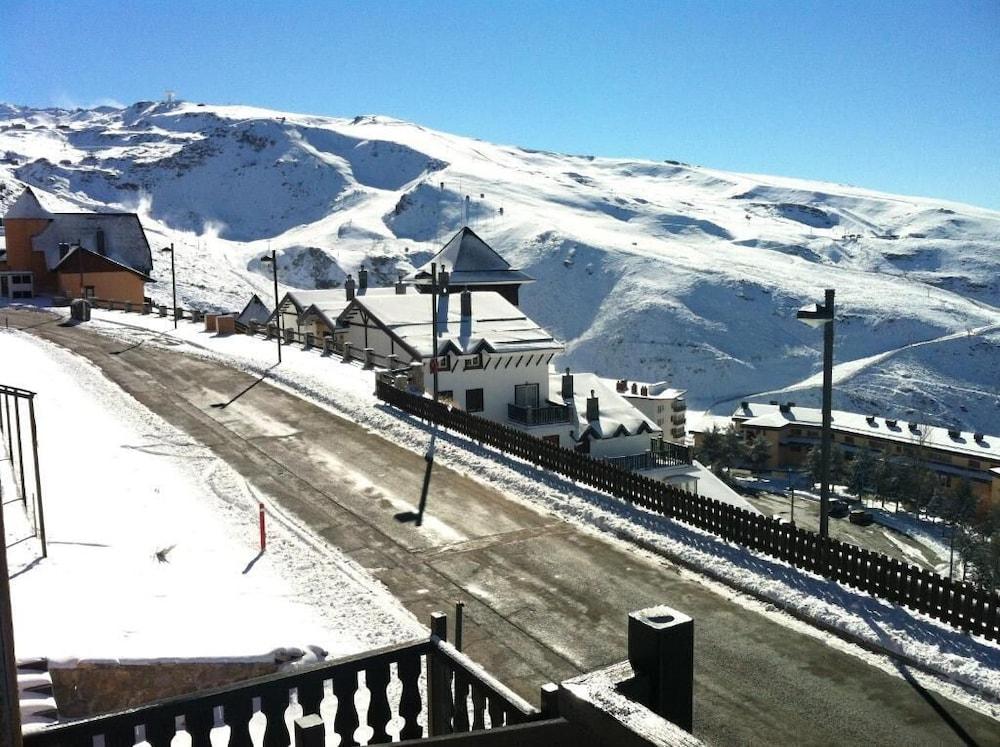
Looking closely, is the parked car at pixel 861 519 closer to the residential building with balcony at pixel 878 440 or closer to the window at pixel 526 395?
the residential building with balcony at pixel 878 440

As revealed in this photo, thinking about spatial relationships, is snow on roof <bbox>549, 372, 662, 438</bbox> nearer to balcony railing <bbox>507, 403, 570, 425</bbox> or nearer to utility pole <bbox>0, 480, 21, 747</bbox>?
balcony railing <bbox>507, 403, 570, 425</bbox>

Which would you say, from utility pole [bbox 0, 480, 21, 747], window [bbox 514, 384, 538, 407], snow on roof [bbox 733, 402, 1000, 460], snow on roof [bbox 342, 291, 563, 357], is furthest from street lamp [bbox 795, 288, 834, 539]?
snow on roof [bbox 733, 402, 1000, 460]

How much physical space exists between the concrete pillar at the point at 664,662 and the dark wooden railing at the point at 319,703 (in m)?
0.74

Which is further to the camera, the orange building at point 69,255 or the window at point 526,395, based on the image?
the orange building at point 69,255

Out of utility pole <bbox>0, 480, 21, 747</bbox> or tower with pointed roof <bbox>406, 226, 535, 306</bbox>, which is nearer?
utility pole <bbox>0, 480, 21, 747</bbox>

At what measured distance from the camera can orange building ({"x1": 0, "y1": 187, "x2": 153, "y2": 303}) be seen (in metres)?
63.2

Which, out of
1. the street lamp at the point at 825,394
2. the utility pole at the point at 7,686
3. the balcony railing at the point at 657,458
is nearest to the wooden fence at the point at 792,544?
the street lamp at the point at 825,394

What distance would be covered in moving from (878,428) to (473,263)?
57082 mm

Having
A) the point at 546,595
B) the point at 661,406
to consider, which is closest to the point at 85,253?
the point at 661,406

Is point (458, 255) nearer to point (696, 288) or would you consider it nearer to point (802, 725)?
point (802, 725)

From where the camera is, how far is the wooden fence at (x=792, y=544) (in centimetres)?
1391

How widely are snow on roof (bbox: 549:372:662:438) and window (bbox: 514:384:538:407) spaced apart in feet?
8.70

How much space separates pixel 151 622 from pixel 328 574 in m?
4.31

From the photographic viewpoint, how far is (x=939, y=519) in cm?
8188
